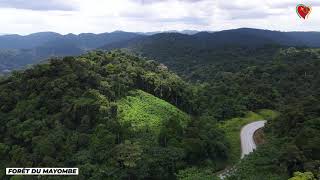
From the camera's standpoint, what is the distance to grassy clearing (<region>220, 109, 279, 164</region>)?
5358cm

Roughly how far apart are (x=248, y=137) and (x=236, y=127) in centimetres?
630

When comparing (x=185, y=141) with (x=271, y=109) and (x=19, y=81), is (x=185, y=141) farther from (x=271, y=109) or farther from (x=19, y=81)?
(x=271, y=109)

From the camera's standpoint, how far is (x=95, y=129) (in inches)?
1886

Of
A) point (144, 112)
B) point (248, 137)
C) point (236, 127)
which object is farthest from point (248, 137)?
point (144, 112)

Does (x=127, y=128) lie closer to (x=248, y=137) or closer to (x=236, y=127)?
(x=248, y=137)

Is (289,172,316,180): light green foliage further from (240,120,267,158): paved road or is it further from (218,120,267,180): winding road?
(240,120,267,158): paved road

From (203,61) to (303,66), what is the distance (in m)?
66.1

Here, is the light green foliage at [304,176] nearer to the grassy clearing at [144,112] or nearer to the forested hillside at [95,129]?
the forested hillside at [95,129]

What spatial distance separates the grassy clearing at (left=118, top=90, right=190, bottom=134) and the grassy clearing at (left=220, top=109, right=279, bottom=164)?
24.2 ft

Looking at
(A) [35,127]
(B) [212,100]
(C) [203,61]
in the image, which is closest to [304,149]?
(A) [35,127]

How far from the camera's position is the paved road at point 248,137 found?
179 ft

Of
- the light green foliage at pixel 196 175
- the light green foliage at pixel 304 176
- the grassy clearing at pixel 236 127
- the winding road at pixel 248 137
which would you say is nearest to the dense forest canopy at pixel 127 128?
the light green foliage at pixel 196 175

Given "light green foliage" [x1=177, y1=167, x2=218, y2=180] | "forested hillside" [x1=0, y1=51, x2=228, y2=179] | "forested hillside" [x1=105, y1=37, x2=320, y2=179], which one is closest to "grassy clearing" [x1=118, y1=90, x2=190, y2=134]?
"forested hillside" [x1=0, y1=51, x2=228, y2=179]

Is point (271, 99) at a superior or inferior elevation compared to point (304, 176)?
inferior
